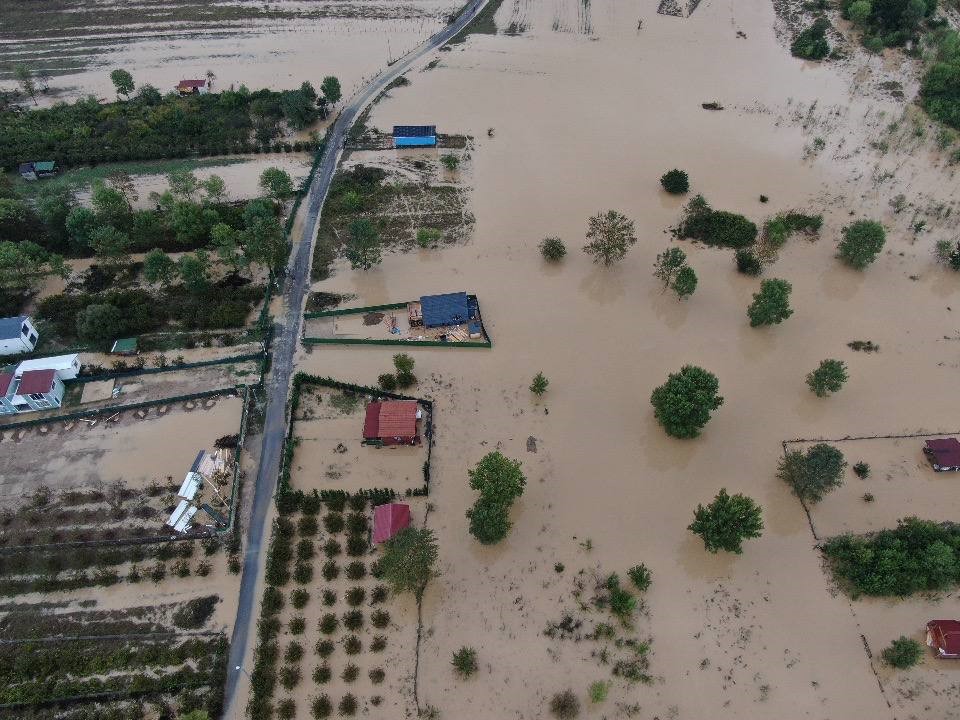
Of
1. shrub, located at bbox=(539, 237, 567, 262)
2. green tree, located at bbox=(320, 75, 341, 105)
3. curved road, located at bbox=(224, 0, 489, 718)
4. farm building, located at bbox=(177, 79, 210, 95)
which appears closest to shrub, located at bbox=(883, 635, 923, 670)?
curved road, located at bbox=(224, 0, 489, 718)

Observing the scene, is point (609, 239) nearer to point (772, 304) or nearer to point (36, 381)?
point (772, 304)

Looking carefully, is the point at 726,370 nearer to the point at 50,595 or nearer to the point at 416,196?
the point at 416,196

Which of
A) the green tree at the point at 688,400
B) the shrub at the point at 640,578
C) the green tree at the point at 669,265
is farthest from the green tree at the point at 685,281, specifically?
the shrub at the point at 640,578

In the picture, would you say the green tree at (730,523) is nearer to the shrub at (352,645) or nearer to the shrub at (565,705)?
the shrub at (565,705)

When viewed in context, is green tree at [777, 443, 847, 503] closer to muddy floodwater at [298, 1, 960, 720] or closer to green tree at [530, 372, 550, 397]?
muddy floodwater at [298, 1, 960, 720]

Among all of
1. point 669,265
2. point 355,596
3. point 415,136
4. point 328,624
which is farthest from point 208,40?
point 328,624

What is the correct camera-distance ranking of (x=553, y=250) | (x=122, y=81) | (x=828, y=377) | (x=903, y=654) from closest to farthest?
(x=903, y=654)
(x=828, y=377)
(x=553, y=250)
(x=122, y=81)

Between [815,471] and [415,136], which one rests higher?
[415,136]
